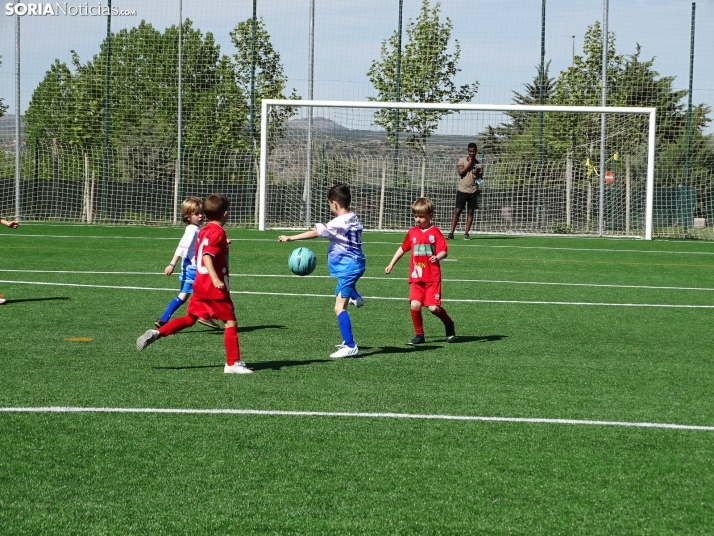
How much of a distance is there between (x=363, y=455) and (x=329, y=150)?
2050 centimetres

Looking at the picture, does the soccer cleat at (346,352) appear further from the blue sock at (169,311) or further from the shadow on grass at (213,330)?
the blue sock at (169,311)

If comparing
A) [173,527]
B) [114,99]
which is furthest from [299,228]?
[173,527]

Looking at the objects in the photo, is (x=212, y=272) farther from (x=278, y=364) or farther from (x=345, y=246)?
(x=345, y=246)

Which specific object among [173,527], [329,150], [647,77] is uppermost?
[647,77]

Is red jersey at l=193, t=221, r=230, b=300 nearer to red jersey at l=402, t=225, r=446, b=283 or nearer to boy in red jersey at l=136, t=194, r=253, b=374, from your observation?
boy in red jersey at l=136, t=194, r=253, b=374

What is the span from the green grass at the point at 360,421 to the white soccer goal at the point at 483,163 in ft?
41.7

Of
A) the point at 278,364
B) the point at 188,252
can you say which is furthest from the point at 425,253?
the point at 188,252

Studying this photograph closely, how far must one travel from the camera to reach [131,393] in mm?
6160

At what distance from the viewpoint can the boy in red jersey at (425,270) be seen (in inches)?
345

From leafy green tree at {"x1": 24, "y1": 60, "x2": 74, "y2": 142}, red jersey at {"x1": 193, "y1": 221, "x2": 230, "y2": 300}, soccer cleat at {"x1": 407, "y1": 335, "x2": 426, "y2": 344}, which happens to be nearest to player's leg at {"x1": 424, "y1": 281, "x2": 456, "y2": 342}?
soccer cleat at {"x1": 407, "y1": 335, "x2": 426, "y2": 344}

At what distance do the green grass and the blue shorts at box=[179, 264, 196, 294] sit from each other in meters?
0.42

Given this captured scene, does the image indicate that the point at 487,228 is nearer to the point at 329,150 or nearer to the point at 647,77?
the point at 329,150

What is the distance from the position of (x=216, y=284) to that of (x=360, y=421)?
201 centimetres

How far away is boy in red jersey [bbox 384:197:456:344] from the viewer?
8.76 metres
